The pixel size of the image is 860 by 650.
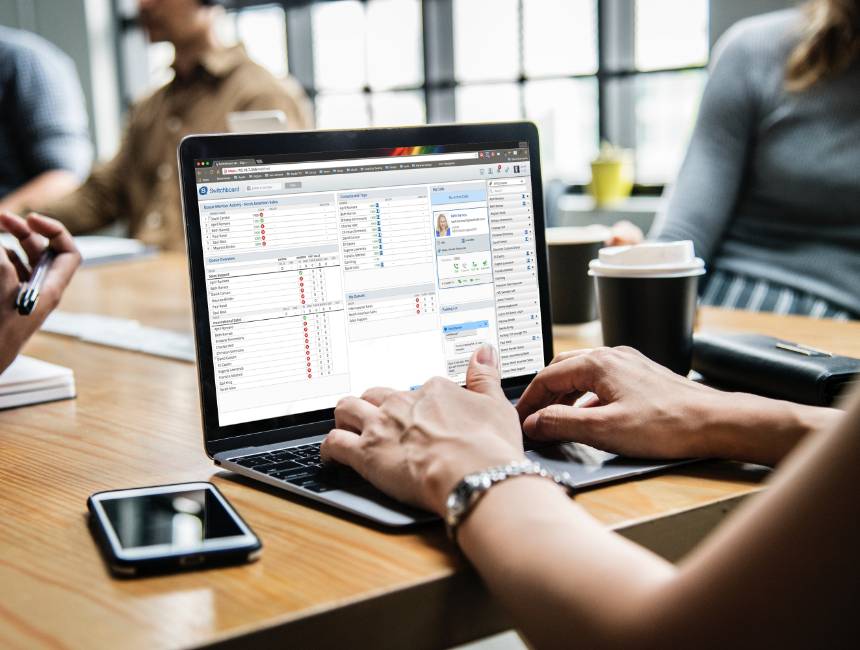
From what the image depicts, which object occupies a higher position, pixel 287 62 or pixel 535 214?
pixel 287 62

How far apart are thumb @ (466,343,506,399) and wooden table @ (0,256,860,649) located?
103mm

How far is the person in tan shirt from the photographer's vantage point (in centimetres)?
272

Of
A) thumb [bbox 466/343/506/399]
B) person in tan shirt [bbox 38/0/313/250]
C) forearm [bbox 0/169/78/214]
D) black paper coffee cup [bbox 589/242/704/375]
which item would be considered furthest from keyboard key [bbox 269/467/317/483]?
forearm [bbox 0/169/78/214]

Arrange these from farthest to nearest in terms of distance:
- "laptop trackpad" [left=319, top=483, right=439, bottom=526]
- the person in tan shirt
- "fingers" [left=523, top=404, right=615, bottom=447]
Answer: the person in tan shirt < "fingers" [left=523, top=404, right=615, bottom=447] < "laptop trackpad" [left=319, top=483, right=439, bottom=526]

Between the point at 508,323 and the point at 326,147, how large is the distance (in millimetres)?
228

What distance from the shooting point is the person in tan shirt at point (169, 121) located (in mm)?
2725

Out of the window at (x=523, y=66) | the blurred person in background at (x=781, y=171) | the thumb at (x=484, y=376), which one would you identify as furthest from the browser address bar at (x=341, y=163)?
the window at (x=523, y=66)

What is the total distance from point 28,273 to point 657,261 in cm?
67

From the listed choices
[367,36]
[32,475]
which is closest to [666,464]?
[32,475]

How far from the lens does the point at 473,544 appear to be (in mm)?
558

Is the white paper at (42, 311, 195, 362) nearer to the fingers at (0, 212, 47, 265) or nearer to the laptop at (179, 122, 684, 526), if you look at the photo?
the fingers at (0, 212, 47, 265)

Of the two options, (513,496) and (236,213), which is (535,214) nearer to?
(236,213)

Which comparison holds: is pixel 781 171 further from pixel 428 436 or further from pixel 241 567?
pixel 241 567

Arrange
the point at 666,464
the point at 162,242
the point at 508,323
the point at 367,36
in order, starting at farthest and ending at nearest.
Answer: the point at 367,36
the point at 162,242
the point at 508,323
the point at 666,464
